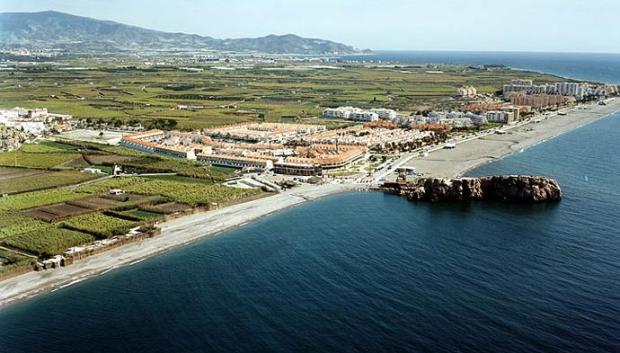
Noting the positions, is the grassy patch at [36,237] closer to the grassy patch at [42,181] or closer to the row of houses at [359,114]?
the grassy patch at [42,181]

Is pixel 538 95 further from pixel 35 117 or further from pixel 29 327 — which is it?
pixel 29 327

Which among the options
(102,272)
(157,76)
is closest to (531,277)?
(102,272)

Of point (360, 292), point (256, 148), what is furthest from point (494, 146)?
point (360, 292)

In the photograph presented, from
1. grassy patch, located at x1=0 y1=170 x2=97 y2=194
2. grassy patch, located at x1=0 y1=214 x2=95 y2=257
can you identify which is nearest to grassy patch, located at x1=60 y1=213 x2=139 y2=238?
grassy patch, located at x1=0 y1=214 x2=95 y2=257

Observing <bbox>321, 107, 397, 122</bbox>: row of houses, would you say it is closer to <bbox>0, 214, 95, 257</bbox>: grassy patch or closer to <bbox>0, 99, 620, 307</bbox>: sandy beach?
<bbox>0, 99, 620, 307</bbox>: sandy beach

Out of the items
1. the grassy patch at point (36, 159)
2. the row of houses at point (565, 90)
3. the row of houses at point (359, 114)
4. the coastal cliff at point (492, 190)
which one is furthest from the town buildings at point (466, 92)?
the grassy patch at point (36, 159)

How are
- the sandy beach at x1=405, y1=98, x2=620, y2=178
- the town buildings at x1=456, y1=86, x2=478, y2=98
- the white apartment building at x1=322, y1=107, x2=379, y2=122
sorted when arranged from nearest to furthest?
1. the sandy beach at x1=405, y1=98, x2=620, y2=178
2. the white apartment building at x1=322, y1=107, x2=379, y2=122
3. the town buildings at x1=456, y1=86, x2=478, y2=98

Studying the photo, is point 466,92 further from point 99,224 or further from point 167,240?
point 99,224
